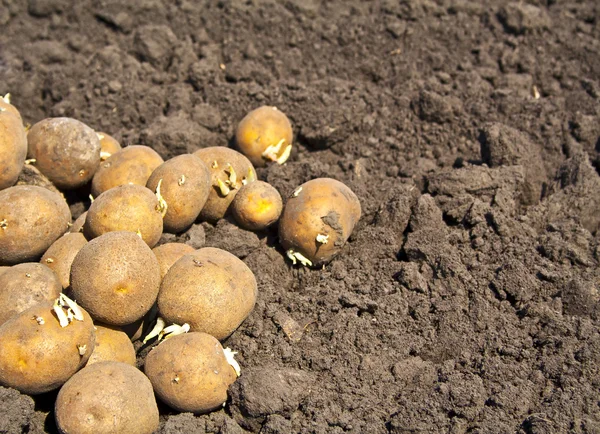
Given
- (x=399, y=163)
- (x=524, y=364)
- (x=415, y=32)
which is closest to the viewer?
(x=524, y=364)

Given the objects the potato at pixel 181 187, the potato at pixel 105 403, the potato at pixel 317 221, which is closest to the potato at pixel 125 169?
the potato at pixel 181 187

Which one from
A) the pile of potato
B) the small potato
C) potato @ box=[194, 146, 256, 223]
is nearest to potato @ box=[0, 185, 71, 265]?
the pile of potato

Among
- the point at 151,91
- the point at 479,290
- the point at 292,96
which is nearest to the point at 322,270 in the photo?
the point at 479,290

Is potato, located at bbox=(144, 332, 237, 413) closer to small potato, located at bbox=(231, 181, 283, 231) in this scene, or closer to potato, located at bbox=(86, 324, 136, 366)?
potato, located at bbox=(86, 324, 136, 366)

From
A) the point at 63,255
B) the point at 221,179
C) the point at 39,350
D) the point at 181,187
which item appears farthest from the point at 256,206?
the point at 39,350

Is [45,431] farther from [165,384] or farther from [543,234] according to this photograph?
[543,234]

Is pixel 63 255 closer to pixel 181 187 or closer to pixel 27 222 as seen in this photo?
pixel 27 222

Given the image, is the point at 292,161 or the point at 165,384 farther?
the point at 292,161
